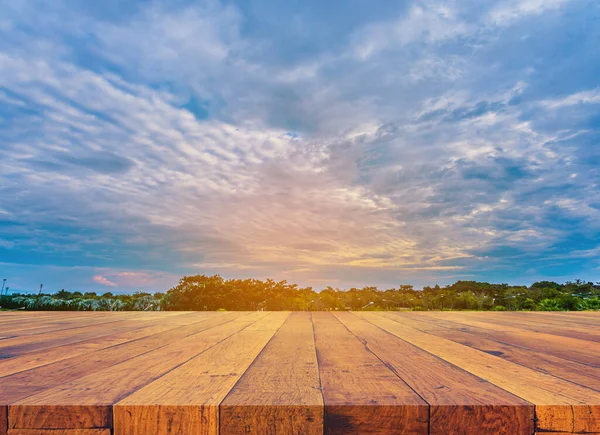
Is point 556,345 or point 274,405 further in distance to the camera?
point 556,345

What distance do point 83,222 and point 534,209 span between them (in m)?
7.78

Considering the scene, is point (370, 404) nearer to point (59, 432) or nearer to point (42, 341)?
point (59, 432)

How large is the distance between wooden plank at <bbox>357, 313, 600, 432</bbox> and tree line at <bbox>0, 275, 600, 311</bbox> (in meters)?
4.55

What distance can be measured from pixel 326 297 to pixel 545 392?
5036 mm

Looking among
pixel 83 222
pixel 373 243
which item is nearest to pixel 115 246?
pixel 83 222

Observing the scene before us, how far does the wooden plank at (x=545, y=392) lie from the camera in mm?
778

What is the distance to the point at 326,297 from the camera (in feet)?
19.2

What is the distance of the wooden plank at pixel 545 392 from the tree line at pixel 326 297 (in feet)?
14.9

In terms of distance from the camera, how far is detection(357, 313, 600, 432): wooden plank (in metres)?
0.78

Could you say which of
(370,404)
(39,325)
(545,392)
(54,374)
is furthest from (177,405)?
(39,325)

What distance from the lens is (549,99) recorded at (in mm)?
6043

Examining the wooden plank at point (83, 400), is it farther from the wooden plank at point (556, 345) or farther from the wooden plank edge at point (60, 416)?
the wooden plank at point (556, 345)

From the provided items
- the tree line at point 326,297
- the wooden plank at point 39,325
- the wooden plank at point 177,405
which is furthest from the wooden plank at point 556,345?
the tree line at point 326,297

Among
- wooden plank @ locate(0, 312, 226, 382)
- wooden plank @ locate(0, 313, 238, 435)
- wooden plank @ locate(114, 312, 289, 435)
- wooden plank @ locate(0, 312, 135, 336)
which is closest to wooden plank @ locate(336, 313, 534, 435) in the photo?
wooden plank @ locate(114, 312, 289, 435)
